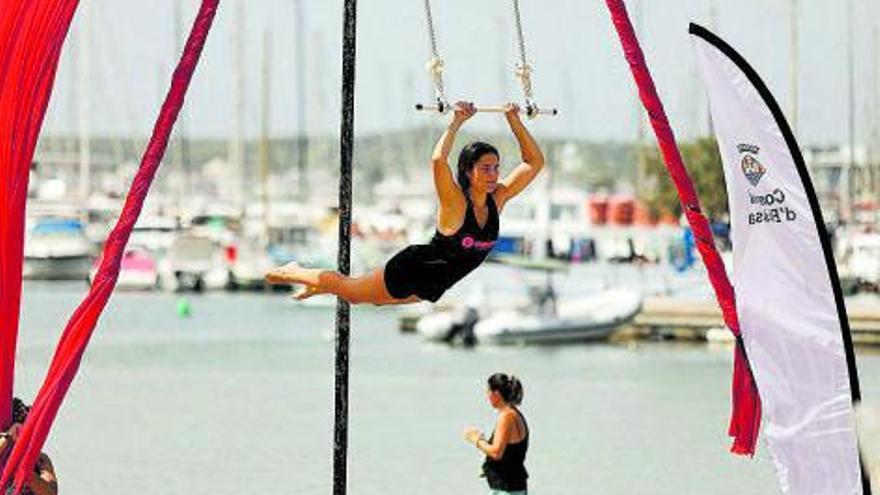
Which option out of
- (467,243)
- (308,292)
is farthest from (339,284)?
(467,243)

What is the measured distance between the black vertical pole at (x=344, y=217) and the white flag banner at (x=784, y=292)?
2.02m

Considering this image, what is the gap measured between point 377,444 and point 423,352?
21.5 meters

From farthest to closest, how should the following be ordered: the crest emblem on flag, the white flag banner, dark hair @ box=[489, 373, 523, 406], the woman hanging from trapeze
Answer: dark hair @ box=[489, 373, 523, 406] → the crest emblem on flag → the white flag banner → the woman hanging from trapeze

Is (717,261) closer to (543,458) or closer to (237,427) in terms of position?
(543,458)

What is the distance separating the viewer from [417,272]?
12.7m

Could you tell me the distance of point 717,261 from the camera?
13812 mm

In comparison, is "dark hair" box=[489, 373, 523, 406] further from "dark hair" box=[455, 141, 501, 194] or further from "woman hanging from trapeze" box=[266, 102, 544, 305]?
"dark hair" box=[455, 141, 501, 194]

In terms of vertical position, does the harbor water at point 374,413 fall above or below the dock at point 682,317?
below

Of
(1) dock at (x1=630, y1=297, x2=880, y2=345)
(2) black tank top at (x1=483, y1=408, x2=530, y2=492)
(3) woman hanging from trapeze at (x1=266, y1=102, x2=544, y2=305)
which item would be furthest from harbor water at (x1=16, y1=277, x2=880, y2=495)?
(3) woman hanging from trapeze at (x1=266, y1=102, x2=544, y2=305)

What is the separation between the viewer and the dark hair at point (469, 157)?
12.6 metres

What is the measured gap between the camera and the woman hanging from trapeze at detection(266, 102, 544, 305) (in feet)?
41.2

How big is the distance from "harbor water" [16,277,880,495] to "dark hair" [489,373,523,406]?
15734 millimetres

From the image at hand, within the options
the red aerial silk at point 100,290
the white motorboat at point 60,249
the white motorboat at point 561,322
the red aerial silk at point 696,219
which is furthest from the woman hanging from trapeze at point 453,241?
the white motorboat at point 60,249

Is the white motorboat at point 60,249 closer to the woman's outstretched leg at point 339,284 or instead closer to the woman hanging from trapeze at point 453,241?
the woman's outstretched leg at point 339,284
